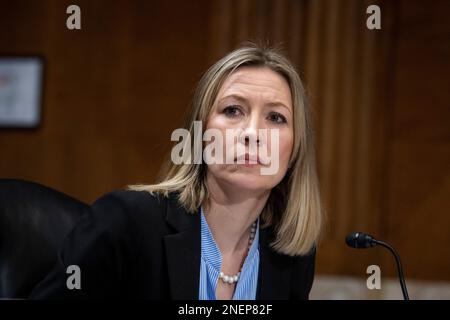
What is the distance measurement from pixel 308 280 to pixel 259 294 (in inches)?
10.0

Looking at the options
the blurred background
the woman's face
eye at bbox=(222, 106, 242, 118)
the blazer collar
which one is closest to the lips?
the woman's face

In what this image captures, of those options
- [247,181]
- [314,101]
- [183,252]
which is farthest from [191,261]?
[314,101]

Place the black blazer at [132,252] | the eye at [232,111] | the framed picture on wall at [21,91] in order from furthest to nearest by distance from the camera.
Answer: the framed picture on wall at [21,91]
the eye at [232,111]
the black blazer at [132,252]

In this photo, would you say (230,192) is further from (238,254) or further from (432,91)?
(432,91)

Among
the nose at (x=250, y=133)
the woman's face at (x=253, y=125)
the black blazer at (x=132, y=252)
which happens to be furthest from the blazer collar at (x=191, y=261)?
the nose at (x=250, y=133)

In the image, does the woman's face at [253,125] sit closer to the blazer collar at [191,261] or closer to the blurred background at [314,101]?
the blazer collar at [191,261]

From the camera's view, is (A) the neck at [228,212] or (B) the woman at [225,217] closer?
(B) the woman at [225,217]

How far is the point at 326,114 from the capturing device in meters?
3.86

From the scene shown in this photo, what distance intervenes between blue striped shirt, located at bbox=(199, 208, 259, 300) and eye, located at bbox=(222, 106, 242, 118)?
30 centimetres

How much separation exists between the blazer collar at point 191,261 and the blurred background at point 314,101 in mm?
1849

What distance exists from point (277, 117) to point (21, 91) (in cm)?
265

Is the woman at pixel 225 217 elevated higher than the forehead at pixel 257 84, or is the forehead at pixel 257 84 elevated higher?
the forehead at pixel 257 84

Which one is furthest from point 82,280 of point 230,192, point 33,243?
point 230,192

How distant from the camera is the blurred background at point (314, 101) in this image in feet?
12.5
